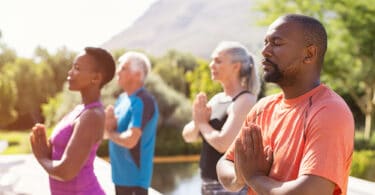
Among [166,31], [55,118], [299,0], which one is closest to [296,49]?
[55,118]

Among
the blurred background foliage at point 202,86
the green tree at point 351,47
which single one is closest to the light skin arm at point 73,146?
the blurred background foliage at point 202,86

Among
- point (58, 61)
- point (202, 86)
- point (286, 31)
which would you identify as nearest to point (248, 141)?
point (286, 31)

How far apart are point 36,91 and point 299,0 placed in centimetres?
847

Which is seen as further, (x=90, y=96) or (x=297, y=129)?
(x=90, y=96)

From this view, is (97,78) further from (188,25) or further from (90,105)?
(188,25)

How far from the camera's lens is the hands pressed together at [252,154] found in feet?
4.63

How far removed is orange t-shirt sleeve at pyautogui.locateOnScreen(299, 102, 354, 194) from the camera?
1.32m

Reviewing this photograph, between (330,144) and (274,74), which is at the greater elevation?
(274,74)

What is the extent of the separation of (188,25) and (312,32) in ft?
229

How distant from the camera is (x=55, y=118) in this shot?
16703mm

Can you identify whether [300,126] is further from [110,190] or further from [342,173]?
[110,190]

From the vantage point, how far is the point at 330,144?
4.33ft

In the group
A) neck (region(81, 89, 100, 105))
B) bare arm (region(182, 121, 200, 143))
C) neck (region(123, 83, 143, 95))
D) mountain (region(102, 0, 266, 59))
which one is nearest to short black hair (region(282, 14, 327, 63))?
neck (region(81, 89, 100, 105))

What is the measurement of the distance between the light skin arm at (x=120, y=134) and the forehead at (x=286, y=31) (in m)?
1.86
